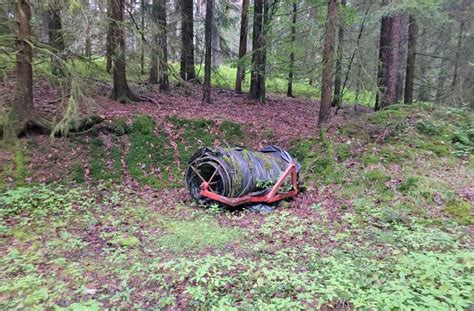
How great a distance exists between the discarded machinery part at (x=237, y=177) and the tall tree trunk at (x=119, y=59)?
152 inches

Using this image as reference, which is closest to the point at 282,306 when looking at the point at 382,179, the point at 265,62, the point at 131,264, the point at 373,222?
the point at 131,264

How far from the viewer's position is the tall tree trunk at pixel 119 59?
859cm

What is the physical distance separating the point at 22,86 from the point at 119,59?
3007mm

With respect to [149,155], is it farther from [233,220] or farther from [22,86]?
[233,220]

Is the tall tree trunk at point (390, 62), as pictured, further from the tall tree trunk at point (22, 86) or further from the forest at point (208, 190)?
the tall tree trunk at point (22, 86)

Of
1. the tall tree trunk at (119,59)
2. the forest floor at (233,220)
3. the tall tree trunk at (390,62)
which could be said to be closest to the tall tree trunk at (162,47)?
the tall tree trunk at (119,59)

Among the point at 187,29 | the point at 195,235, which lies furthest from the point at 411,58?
the point at 195,235

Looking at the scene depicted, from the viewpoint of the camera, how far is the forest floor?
146 inches

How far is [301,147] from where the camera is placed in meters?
9.01

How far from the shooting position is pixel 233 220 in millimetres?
6195

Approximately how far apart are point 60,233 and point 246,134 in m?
5.98

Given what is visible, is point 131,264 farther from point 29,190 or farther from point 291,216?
point 29,190

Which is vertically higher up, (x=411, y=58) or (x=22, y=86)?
(x=411, y=58)

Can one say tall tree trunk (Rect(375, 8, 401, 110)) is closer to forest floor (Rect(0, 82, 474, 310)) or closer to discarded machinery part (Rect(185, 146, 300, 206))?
forest floor (Rect(0, 82, 474, 310))
